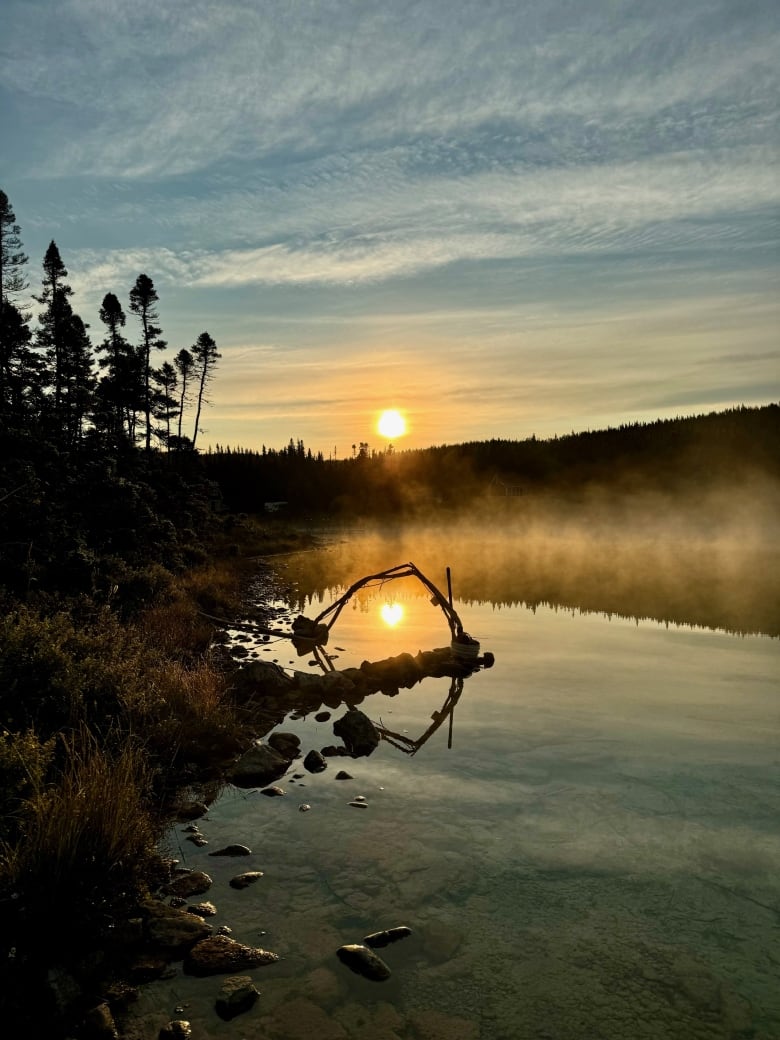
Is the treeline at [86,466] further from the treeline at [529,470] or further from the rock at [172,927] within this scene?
the treeline at [529,470]

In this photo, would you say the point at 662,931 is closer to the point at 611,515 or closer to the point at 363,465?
the point at 611,515

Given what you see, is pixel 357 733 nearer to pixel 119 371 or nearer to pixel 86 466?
pixel 86 466

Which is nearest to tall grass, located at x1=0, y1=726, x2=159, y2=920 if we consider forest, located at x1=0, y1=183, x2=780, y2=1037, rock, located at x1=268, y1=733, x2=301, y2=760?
forest, located at x1=0, y1=183, x2=780, y2=1037

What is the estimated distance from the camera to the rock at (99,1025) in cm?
488

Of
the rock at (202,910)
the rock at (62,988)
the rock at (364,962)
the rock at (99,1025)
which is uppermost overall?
the rock at (62,988)

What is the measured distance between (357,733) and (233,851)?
4378 mm

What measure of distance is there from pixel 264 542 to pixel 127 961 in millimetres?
51324

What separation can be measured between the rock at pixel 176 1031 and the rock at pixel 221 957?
23.4 inches

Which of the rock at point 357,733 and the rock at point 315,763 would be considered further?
the rock at point 357,733

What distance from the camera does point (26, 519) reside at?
678 inches

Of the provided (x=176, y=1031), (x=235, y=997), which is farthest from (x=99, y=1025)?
(x=235, y=997)

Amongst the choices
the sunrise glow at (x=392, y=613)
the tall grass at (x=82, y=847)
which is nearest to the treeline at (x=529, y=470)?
the sunrise glow at (x=392, y=613)

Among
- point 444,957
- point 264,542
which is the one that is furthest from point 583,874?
point 264,542

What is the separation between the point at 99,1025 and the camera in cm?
493
